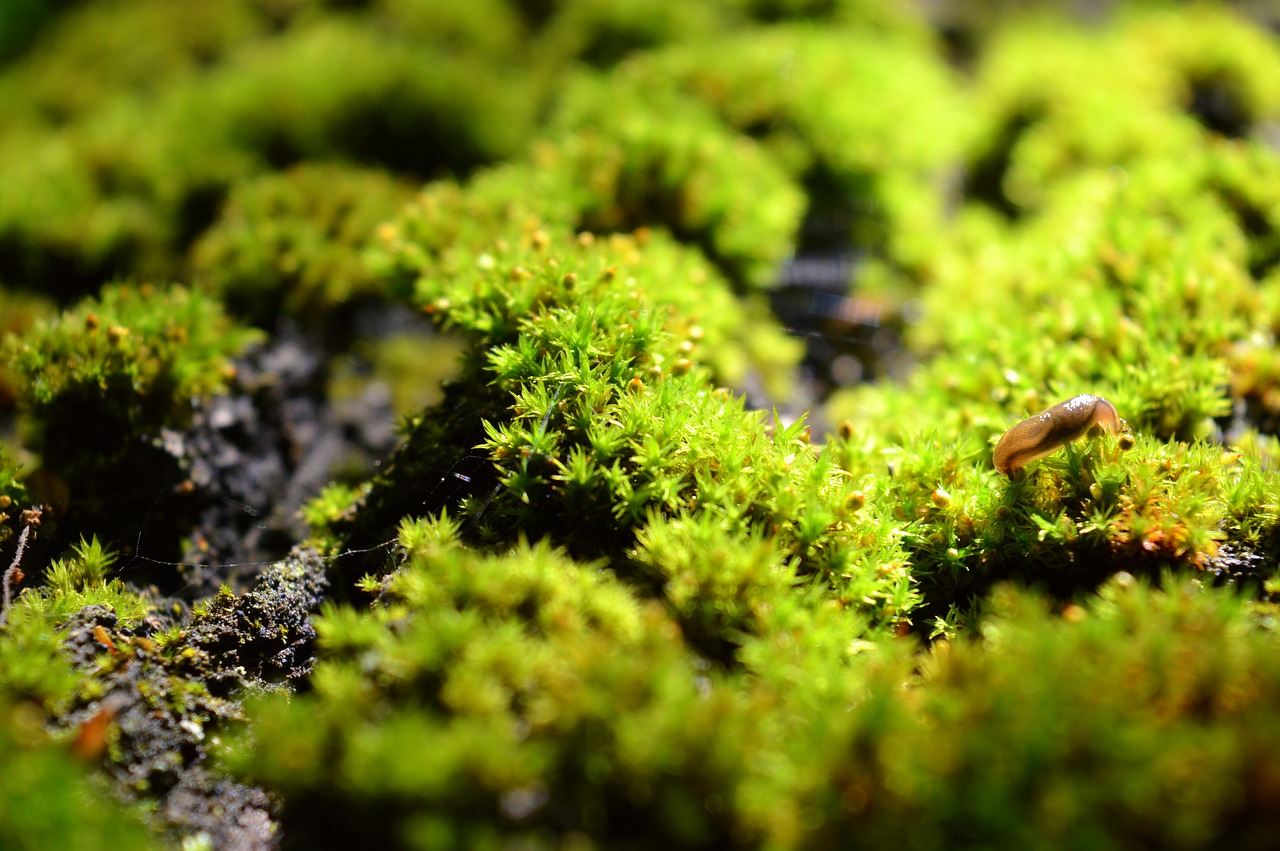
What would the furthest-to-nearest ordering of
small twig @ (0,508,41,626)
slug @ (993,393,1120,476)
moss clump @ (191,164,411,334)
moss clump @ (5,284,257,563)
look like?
moss clump @ (191,164,411,334) < moss clump @ (5,284,257,563) < slug @ (993,393,1120,476) < small twig @ (0,508,41,626)

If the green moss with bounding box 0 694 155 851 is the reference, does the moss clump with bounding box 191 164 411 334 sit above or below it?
above

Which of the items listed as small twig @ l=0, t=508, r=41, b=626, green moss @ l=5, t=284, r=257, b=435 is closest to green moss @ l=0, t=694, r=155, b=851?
small twig @ l=0, t=508, r=41, b=626

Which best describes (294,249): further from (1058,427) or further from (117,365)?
(1058,427)

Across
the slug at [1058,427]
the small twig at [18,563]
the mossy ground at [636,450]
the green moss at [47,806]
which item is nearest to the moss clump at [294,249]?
the mossy ground at [636,450]

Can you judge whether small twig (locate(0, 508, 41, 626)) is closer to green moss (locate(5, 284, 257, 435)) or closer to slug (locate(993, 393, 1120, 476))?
green moss (locate(5, 284, 257, 435))

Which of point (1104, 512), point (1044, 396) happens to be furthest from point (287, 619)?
point (1044, 396)

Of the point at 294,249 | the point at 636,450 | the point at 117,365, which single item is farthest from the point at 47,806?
the point at 294,249
